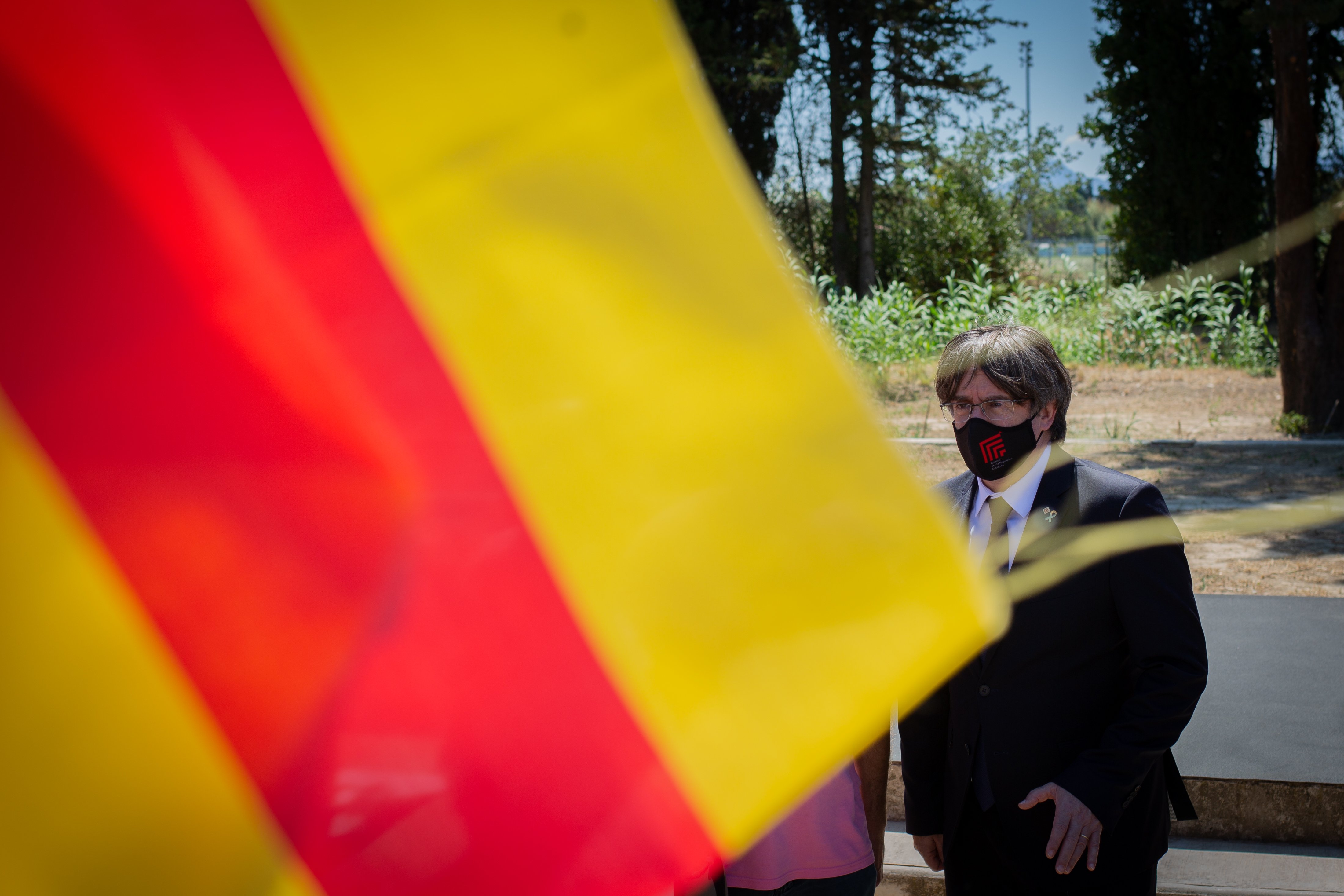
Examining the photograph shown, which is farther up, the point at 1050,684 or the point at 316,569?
the point at 316,569

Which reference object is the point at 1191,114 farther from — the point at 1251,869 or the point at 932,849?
the point at 932,849

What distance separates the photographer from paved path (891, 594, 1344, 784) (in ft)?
9.21

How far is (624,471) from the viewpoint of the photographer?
3.62m

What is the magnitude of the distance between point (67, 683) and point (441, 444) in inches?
44.9

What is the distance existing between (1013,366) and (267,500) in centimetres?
176

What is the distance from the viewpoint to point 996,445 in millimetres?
1825

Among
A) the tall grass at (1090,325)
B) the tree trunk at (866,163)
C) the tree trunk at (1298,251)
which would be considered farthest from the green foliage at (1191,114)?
the tree trunk at (1298,251)

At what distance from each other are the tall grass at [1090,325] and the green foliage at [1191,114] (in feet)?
5.39

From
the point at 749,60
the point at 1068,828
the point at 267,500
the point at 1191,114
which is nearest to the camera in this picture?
the point at 1068,828

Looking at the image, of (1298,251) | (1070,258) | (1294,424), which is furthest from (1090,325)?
(1070,258)

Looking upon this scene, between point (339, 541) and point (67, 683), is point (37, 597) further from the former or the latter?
point (339, 541)

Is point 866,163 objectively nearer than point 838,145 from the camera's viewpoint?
No

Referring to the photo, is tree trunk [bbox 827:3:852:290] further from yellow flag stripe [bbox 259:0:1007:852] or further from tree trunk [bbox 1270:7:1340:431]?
yellow flag stripe [bbox 259:0:1007:852]

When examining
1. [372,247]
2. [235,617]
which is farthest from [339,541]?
[372,247]
